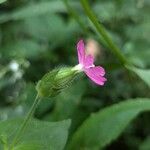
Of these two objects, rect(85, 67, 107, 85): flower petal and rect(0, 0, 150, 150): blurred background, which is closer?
rect(85, 67, 107, 85): flower petal

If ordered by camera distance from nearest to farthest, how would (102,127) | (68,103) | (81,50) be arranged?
(81,50) → (102,127) → (68,103)

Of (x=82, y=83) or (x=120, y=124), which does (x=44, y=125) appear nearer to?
(x=120, y=124)

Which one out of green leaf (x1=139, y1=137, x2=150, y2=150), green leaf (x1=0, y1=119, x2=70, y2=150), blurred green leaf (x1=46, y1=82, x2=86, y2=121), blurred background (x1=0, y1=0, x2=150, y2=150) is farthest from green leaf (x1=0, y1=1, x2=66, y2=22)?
green leaf (x1=0, y1=119, x2=70, y2=150)

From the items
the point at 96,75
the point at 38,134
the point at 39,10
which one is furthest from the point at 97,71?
the point at 39,10

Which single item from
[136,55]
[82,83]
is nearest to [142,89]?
[136,55]

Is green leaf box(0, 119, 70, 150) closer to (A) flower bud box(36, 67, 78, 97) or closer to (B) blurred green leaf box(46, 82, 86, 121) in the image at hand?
(A) flower bud box(36, 67, 78, 97)

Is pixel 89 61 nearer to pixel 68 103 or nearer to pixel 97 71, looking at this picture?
pixel 97 71

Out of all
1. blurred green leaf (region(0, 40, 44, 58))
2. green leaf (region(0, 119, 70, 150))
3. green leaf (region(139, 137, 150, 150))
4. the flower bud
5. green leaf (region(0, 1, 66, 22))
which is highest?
the flower bud
